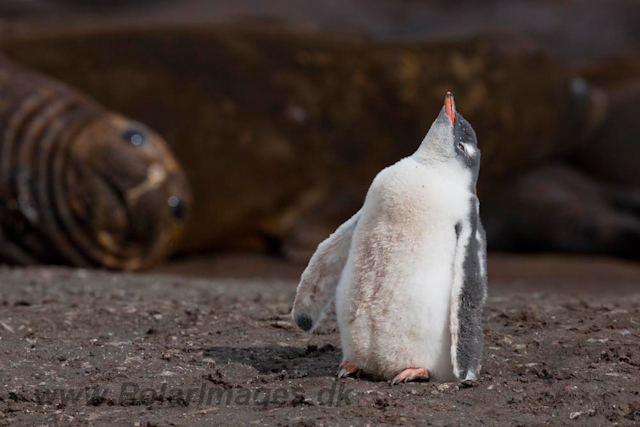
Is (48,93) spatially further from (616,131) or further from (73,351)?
(616,131)

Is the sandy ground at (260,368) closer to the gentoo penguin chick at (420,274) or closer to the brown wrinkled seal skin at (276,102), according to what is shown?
the gentoo penguin chick at (420,274)

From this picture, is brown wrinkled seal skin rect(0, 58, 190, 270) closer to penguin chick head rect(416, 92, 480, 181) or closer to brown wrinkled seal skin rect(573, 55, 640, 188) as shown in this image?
penguin chick head rect(416, 92, 480, 181)

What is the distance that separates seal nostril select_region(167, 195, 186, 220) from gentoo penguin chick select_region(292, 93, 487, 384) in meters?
3.91

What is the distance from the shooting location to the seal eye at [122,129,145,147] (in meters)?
7.02

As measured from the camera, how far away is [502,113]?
29.3 feet

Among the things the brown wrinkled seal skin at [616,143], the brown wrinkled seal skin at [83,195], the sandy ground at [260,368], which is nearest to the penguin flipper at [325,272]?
the sandy ground at [260,368]

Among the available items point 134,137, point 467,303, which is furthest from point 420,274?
point 134,137

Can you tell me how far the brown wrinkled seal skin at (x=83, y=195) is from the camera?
22.6 feet

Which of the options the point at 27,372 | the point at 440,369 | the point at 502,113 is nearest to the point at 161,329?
the point at 27,372

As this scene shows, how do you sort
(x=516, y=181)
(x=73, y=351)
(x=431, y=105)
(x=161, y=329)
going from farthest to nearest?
(x=516, y=181) → (x=431, y=105) → (x=161, y=329) → (x=73, y=351)

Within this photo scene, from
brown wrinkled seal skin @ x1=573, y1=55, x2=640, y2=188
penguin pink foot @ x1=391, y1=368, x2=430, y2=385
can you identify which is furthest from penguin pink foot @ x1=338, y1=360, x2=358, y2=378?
brown wrinkled seal skin @ x1=573, y1=55, x2=640, y2=188

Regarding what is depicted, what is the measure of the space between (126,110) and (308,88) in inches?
57.5

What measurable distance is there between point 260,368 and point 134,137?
3.93m

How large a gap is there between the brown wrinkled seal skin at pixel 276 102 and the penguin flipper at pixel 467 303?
4.95 meters
